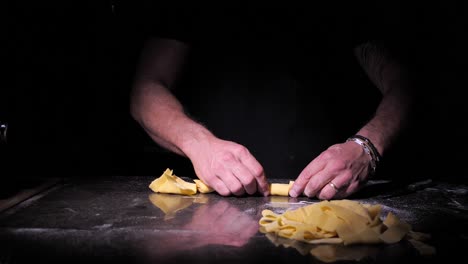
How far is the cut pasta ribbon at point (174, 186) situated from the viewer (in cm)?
167

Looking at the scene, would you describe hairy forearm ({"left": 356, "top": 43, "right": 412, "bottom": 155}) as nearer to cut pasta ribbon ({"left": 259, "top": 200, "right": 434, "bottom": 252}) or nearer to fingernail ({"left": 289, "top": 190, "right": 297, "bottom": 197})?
fingernail ({"left": 289, "top": 190, "right": 297, "bottom": 197})

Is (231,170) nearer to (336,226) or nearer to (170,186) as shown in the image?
(170,186)

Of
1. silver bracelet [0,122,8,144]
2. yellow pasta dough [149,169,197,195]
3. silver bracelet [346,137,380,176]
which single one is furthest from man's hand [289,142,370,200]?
silver bracelet [0,122,8,144]

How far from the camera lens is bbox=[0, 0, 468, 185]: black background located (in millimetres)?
2475

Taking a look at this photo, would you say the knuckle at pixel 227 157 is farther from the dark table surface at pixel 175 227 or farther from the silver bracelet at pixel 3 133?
the silver bracelet at pixel 3 133

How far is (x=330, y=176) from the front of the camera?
62.9 inches

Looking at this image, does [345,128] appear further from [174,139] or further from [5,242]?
[5,242]

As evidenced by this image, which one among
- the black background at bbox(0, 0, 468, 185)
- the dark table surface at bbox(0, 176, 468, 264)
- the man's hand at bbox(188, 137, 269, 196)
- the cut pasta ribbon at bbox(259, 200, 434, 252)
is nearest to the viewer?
the dark table surface at bbox(0, 176, 468, 264)

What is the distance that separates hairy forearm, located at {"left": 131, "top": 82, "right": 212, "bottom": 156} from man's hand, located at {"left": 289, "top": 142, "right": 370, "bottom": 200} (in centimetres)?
44

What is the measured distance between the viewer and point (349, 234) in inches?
44.7

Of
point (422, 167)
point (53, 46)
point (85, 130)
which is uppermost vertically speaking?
point (53, 46)

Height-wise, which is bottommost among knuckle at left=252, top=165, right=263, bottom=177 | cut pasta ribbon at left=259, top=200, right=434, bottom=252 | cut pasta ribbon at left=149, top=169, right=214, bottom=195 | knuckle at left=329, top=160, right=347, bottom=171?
cut pasta ribbon at left=149, top=169, right=214, bottom=195

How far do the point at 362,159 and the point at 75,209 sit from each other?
1.09 m

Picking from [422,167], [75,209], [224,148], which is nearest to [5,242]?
[75,209]
